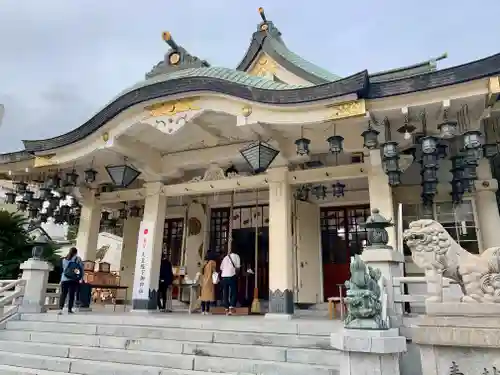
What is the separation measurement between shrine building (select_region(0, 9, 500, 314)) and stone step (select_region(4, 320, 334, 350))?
87.9 inches

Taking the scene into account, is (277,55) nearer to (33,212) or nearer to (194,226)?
(194,226)

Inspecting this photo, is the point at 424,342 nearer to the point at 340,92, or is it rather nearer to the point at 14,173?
the point at 340,92

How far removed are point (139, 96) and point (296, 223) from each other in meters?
4.89

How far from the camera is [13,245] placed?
11.3 metres

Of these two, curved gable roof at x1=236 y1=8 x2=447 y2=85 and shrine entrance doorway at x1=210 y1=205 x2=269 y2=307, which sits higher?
curved gable roof at x1=236 y1=8 x2=447 y2=85

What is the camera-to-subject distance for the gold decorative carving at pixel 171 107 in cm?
792

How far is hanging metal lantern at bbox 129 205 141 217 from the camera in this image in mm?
12026

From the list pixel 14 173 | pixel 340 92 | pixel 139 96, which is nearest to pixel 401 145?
pixel 340 92

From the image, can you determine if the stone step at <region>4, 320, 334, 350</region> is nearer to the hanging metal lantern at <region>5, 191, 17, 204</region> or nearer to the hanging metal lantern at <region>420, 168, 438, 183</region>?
the hanging metal lantern at <region>420, 168, 438, 183</region>

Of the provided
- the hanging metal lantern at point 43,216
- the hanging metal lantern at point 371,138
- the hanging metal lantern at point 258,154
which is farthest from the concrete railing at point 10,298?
the hanging metal lantern at point 371,138

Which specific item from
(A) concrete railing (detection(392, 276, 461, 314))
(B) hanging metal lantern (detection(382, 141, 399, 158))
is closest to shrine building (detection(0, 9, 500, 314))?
(B) hanging metal lantern (detection(382, 141, 399, 158))

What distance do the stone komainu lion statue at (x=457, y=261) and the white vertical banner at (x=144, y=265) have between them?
21.8ft

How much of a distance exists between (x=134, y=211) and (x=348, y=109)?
7840 mm

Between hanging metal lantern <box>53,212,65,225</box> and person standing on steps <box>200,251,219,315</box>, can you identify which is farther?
hanging metal lantern <box>53,212,65,225</box>
